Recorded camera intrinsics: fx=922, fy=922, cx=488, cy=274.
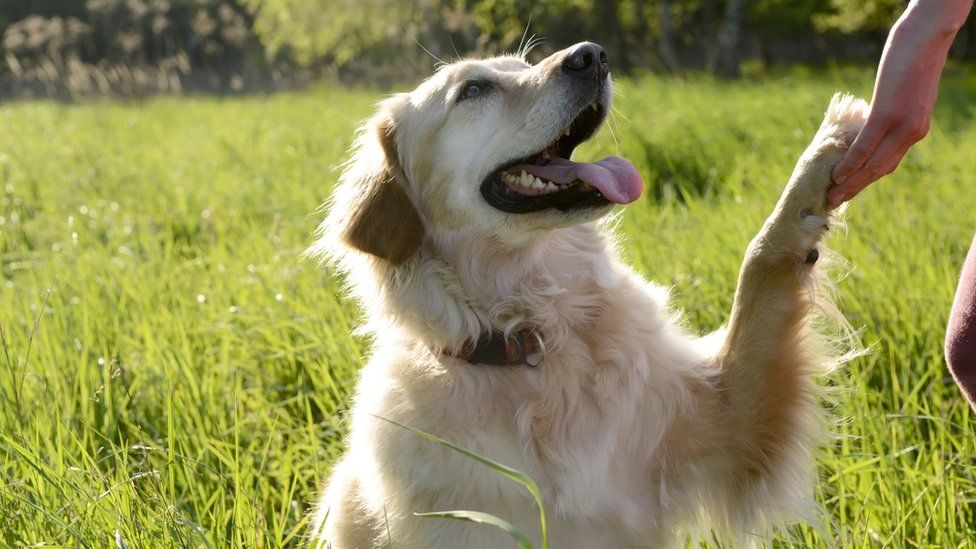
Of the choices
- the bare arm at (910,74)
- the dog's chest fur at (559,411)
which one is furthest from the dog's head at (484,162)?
the bare arm at (910,74)

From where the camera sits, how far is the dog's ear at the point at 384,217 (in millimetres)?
2430

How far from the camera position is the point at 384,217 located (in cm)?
247

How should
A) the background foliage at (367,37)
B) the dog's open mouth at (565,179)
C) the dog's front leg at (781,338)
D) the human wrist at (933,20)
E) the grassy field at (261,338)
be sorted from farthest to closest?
the background foliage at (367,37) → the dog's open mouth at (565,179) → the grassy field at (261,338) → the dog's front leg at (781,338) → the human wrist at (933,20)

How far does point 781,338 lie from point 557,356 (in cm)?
54

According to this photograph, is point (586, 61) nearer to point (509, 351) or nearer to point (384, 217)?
point (384, 217)

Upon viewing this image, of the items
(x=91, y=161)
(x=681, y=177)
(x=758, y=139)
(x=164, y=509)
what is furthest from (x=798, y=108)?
(x=164, y=509)

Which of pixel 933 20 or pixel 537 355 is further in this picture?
pixel 537 355

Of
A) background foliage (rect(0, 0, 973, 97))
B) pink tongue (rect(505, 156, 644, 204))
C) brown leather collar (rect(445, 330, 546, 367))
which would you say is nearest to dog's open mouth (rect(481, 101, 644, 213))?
pink tongue (rect(505, 156, 644, 204))

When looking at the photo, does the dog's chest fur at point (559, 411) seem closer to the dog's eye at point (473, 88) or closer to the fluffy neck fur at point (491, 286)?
the fluffy neck fur at point (491, 286)

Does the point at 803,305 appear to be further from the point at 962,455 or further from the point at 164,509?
the point at 164,509

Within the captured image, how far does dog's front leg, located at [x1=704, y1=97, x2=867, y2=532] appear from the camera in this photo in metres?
2.13

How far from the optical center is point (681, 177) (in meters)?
6.48

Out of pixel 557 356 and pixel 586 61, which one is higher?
pixel 586 61

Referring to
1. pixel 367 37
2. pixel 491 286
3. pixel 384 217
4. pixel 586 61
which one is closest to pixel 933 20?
pixel 586 61
